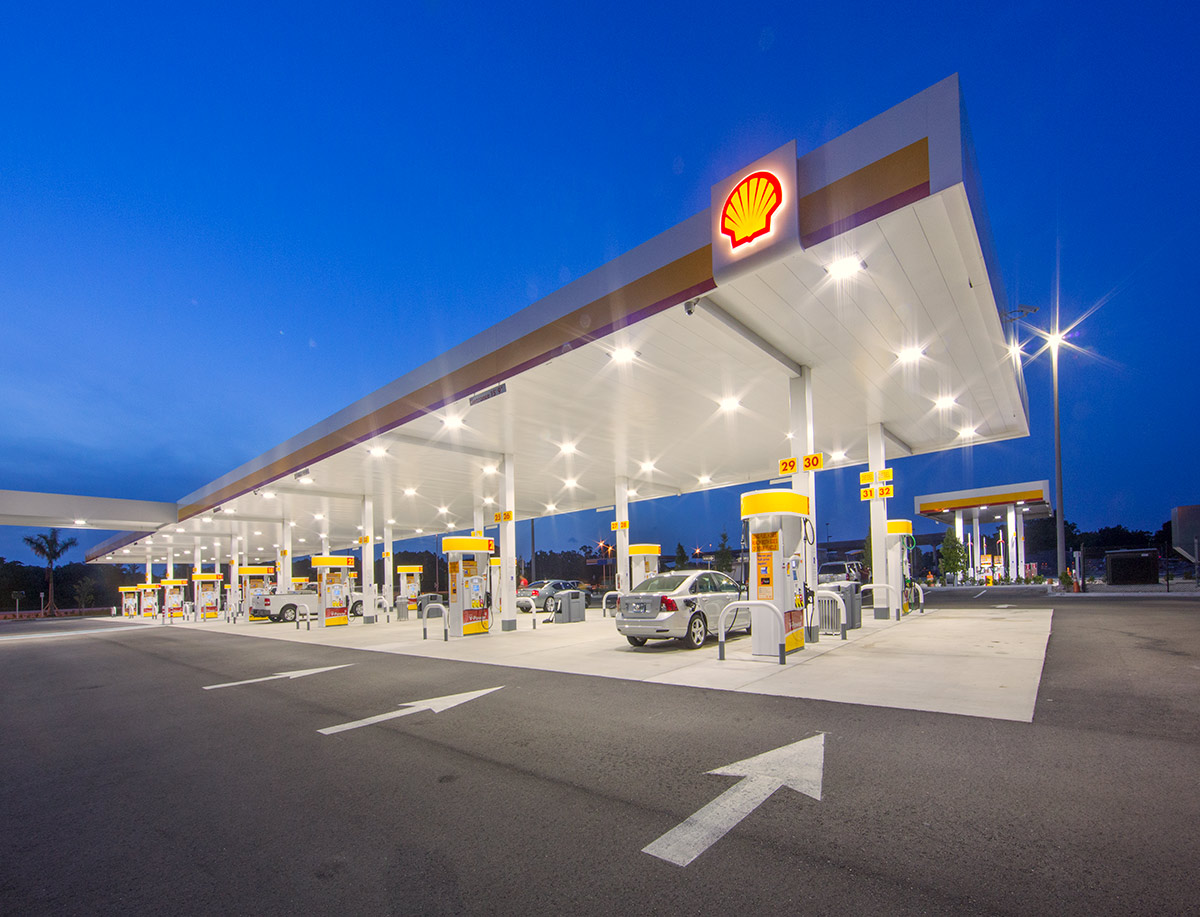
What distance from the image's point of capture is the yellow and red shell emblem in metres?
7.36

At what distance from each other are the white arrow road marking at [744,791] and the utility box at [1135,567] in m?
32.3

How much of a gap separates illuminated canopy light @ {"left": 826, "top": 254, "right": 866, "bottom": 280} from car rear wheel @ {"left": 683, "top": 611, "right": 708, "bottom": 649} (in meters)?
6.53

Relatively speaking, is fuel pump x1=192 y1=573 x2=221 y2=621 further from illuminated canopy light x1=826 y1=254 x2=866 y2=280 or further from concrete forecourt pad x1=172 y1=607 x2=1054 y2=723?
illuminated canopy light x1=826 y1=254 x2=866 y2=280

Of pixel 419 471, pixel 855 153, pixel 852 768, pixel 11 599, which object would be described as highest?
pixel 855 153

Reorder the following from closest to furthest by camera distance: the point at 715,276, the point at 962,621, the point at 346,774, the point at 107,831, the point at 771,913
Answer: the point at 771,913 < the point at 107,831 < the point at 346,774 < the point at 715,276 < the point at 962,621

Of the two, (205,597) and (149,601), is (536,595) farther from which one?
(149,601)

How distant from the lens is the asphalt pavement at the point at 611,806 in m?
3.01

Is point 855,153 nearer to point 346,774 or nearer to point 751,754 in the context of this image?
point 751,754

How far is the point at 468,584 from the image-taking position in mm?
16906

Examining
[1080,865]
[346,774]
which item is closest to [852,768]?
[1080,865]

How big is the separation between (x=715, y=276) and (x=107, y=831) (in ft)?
25.4

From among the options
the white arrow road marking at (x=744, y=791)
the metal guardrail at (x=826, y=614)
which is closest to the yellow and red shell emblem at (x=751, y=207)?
the white arrow road marking at (x=744, y=791)

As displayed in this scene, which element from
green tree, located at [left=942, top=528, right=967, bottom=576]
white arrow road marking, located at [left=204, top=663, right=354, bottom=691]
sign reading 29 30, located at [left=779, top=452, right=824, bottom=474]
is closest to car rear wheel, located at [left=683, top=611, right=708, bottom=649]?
sign reading 29 30, located at [left=779, top=452, right=824, bottom=474]

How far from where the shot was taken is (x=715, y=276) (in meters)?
7.83
